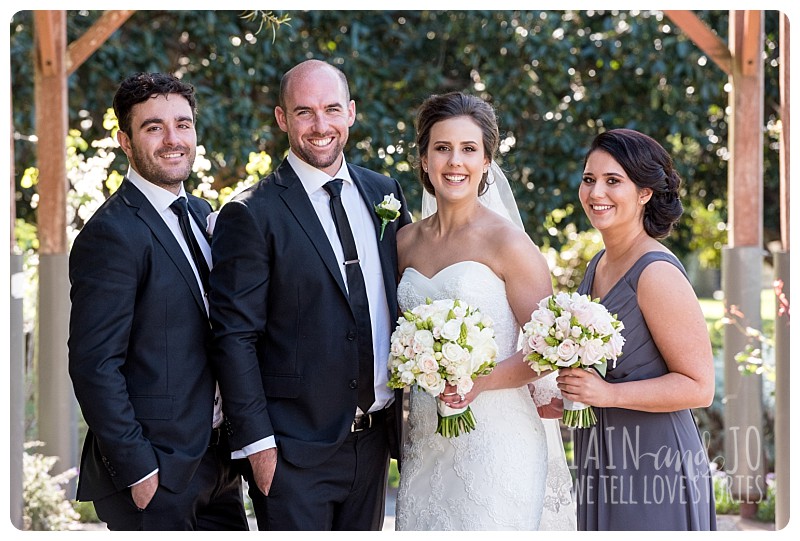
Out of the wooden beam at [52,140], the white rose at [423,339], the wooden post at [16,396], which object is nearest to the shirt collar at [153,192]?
the white rose at [423,339]

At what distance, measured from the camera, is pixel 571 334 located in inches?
121

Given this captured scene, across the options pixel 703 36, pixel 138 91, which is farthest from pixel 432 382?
pixel 703 36

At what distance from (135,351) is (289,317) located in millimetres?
542

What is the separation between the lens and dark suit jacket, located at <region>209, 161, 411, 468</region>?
10.5ft

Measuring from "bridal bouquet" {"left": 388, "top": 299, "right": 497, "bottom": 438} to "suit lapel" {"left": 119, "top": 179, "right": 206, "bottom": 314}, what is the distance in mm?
735

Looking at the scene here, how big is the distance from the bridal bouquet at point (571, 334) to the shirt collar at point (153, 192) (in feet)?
4.49

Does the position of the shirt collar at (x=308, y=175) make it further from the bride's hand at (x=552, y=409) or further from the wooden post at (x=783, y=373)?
the wooden post at (x=783, y=373)

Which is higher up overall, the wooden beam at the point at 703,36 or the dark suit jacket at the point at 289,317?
the wooden beam at the point at 703,36

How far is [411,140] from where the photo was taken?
8.54 m

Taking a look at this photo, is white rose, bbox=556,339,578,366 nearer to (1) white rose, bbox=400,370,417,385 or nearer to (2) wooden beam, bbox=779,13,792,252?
(1) white rose, bbox=400,370,417,385

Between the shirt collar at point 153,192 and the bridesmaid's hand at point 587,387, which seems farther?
the shirt collar at point 153,192

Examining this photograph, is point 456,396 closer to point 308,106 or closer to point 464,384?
point 464,384

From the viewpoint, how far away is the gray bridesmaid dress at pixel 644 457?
324cm
